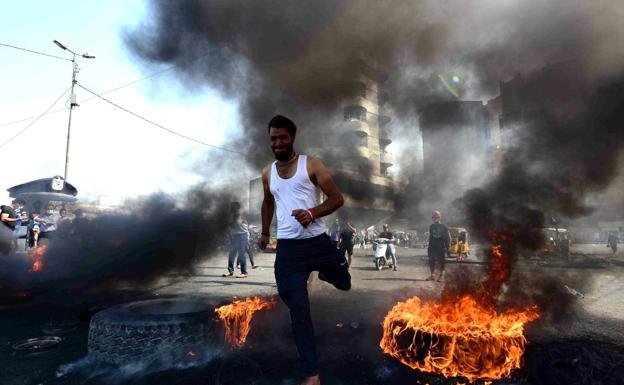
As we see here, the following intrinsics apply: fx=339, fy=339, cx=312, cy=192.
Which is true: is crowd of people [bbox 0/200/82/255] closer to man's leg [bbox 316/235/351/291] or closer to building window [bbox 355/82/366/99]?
building window [bbox 355/82/366/99]

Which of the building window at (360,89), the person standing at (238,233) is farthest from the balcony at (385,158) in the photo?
the person standing at (238,233)

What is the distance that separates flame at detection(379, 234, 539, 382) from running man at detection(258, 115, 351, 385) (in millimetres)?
1187

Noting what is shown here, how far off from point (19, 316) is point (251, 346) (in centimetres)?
407

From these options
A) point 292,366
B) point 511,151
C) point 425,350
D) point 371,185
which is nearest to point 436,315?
point 425,350

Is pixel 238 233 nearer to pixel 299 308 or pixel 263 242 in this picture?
pixel 263 242

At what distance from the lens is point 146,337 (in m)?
3.09

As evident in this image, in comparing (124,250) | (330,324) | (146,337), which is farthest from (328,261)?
(124,250)

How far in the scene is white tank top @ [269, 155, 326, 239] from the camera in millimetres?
2395

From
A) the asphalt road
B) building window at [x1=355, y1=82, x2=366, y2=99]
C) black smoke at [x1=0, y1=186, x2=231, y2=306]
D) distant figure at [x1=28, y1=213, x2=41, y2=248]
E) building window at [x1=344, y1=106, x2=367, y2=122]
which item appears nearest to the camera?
the asphalt road

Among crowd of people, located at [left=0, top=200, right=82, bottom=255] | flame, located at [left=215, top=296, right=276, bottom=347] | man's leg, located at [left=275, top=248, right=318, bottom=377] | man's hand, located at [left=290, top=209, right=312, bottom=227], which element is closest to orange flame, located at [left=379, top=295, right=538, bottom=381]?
man's leg, located at [left=275, top=248, right=318, bottom=377]

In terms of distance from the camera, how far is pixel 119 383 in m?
2.79

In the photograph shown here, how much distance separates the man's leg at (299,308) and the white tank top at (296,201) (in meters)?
0.15

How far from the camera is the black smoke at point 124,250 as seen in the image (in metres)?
6.71

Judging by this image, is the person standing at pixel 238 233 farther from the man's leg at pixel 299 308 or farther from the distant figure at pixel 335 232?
the man's leg at pixel 299 308
